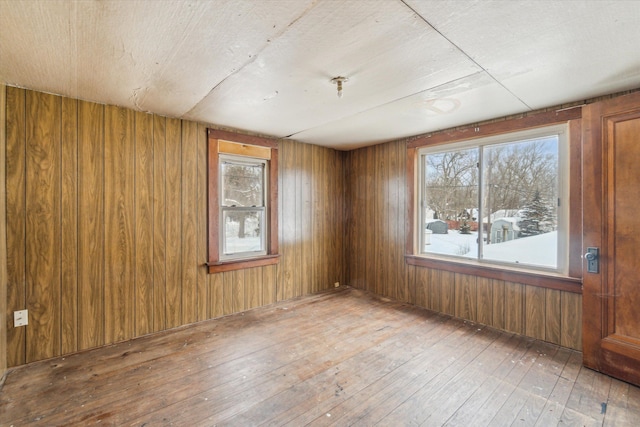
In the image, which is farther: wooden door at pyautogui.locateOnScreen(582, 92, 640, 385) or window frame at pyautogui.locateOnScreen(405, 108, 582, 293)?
window frame at pyautogui.locateOnScreen(405, 108, 582, 293)

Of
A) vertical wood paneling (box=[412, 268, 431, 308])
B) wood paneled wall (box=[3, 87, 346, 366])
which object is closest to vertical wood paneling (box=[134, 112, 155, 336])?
wood paneled wall (box=[3, 87, 346, 366])

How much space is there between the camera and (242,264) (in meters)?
3.57

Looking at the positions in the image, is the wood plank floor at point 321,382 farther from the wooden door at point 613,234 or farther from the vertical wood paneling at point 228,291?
the vertical wood paneling at point 228,291

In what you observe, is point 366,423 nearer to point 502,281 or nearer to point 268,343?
point 268,343

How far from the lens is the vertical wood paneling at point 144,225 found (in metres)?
2.84

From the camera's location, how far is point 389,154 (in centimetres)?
413

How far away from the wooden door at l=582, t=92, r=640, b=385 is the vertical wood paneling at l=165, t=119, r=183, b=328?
3838 mm

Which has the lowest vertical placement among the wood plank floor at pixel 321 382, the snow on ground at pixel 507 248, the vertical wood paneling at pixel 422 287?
the wood plank floor at pixel 321 382

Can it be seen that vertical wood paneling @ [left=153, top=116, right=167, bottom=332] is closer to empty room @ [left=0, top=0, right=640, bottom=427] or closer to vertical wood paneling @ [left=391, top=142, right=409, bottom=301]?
empty room @ [left=0, top=0, right=640, bottom=427]

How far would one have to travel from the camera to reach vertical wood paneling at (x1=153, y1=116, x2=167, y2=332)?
2947 mm

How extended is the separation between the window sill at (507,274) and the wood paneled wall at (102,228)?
2304 millimetres

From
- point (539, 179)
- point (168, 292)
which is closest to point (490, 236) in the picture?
point (539, 179)

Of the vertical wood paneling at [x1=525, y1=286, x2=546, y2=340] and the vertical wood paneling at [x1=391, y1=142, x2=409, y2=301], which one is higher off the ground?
the vertical wood paneling at [x1=391, y1=142, x2=409, y2=301]

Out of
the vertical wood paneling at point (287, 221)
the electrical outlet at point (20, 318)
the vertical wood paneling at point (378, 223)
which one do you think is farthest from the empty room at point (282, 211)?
the vertical wood paneling at point (378, 223)
